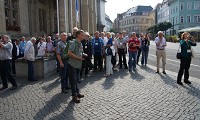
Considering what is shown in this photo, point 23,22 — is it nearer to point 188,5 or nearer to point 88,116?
point 88,116

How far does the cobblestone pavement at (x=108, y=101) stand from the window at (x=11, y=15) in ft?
28.1

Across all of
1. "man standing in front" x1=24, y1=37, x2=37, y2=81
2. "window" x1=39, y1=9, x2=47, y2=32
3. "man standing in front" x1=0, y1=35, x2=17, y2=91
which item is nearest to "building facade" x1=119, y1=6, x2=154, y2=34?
"window" x1=39, y1=9, x2=47, y2=32

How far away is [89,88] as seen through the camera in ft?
25.6

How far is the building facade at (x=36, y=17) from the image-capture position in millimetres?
15979

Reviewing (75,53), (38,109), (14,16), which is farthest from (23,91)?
(14,16)

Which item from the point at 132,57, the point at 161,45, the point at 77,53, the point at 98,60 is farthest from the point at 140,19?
the point at 77,53

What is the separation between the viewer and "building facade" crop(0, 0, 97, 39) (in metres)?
16.0

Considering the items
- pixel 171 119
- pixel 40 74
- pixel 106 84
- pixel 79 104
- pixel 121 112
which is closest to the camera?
pixel 171 119

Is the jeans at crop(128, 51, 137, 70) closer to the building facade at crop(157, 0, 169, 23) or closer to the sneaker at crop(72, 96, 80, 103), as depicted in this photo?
the sneaker at crop(72, 96, 80, 103)

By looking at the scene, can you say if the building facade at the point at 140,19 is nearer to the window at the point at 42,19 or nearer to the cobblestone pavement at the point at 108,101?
the window at the point at 42,19

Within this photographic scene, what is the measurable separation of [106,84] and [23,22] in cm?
1189

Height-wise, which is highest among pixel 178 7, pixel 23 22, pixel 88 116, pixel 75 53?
pixel 178 7

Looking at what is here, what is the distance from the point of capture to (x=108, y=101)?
6.25 meters

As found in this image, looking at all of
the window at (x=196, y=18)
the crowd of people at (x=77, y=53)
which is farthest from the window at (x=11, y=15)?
the window at (x=196, y=18)
